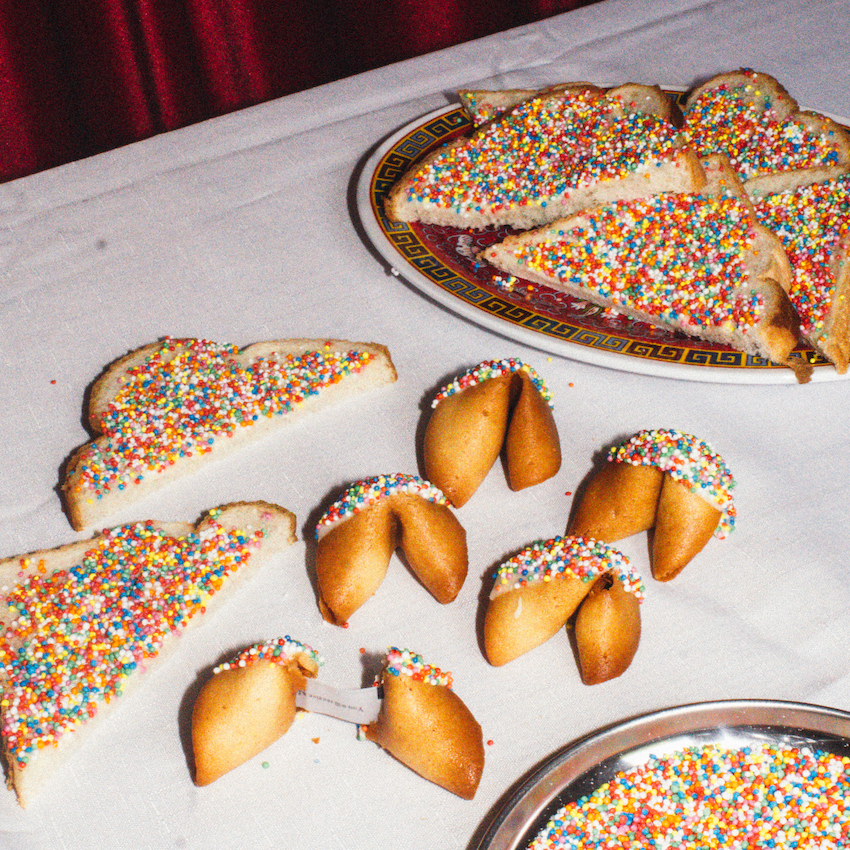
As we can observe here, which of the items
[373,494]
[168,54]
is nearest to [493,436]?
[373,494]

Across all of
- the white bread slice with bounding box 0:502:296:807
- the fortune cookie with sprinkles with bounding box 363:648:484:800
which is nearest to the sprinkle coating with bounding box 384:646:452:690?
the fortune cookie with sprinkles with bounding box 363:648:484:800

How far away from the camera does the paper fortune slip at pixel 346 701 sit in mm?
853

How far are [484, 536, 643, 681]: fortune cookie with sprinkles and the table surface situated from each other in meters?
0.04

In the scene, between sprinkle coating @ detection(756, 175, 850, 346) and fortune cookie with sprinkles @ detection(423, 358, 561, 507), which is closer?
fortune cookie with sprinkles @ detection(423, 358, 561, 507)

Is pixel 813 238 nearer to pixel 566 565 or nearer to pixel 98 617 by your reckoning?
pixel 566 565

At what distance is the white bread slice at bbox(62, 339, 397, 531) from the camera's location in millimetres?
1120

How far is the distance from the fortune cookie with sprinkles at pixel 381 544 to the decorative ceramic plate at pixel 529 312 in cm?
35

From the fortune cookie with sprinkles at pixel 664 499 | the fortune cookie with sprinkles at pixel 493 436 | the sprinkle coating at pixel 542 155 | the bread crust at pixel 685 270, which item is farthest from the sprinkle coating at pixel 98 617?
the sprinkle coating at pixel 542 155

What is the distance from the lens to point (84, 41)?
2340 mm

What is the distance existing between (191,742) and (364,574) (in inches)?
9.3

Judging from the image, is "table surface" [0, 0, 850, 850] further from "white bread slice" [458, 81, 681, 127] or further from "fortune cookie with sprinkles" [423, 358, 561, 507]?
"white bread slice" [458, 81, 681, 127]

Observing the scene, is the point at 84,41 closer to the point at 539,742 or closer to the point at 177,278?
the point at 177,278

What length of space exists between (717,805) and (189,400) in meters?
0.79

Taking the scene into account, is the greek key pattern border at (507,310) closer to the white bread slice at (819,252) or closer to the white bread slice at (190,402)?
the white bread slice at (819,252)
